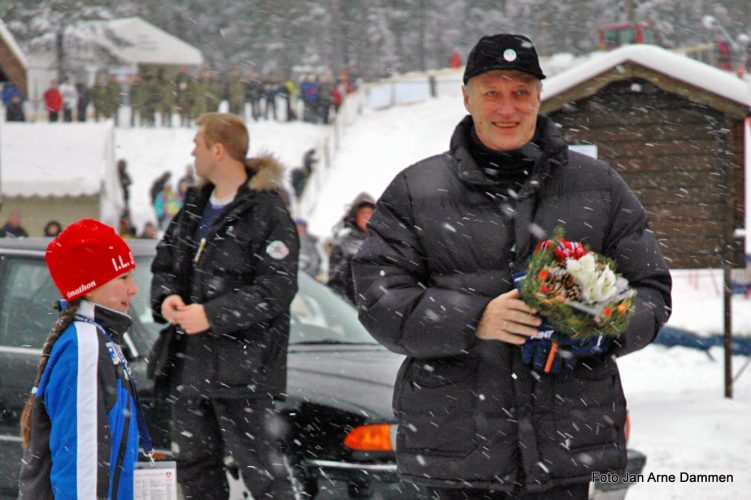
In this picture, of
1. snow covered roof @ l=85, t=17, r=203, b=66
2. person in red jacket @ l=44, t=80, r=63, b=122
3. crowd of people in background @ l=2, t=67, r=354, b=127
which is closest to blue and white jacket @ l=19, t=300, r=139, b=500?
person in red jacket @ l=44, t=80, r=63, b=122

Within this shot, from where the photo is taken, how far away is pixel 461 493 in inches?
121

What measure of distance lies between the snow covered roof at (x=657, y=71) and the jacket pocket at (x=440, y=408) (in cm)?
586

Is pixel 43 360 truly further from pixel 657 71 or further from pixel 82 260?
pixel 657 71

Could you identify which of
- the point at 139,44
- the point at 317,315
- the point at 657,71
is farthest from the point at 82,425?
the point at 139,44

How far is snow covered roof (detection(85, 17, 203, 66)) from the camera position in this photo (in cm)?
5491

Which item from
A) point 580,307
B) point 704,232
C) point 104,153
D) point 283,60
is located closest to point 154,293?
point 580,307

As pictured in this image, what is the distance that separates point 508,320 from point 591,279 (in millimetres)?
231

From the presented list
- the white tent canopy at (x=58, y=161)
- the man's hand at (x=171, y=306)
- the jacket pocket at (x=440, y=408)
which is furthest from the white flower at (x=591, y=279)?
the white tent canopy at (x=58, y=161)

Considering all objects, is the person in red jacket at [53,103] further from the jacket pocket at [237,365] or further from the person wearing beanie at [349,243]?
the jacket pocket at [237,365]

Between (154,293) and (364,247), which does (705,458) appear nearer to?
(154,293)

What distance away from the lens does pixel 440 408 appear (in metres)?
3.03

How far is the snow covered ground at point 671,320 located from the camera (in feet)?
23.5

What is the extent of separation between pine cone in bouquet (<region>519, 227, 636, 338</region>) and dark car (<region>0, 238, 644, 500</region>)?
222 cm

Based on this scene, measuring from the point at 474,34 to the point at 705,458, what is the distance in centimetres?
7316
